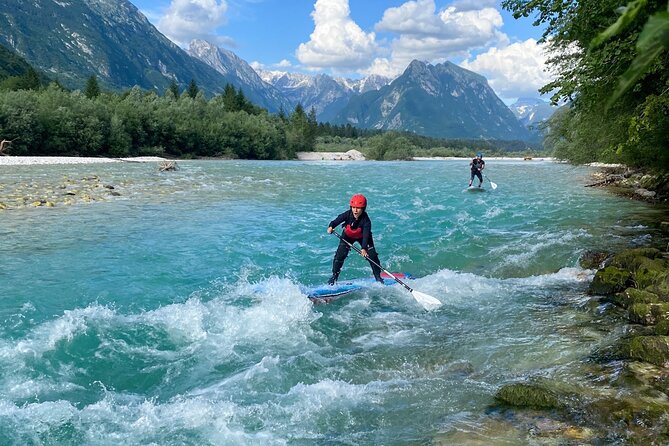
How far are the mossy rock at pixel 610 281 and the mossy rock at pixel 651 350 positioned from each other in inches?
150

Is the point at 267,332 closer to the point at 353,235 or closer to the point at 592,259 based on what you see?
the point at 353,235

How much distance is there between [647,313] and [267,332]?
7.55 m

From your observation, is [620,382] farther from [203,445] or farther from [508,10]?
[508,10]

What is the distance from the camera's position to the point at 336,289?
12.5 meters

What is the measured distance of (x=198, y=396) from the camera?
7531 millimetres

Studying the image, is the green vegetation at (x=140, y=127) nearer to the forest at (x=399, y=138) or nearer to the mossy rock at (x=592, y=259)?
the forest at (x=399, y=138)

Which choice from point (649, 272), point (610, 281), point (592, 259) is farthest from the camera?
point (592, 259)

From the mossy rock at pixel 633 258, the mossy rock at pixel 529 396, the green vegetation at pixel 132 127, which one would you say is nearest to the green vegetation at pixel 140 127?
the green vegetation at pixel 132 127

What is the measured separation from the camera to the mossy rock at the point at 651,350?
731 cm

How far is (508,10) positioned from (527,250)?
7.97 m

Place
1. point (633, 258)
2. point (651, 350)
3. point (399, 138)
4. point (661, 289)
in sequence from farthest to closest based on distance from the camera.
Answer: point (399, 138)
point (633, 258)
point (661, 289)
point (651, 350)

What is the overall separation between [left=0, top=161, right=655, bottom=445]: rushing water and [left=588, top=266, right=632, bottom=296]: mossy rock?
2.05ft

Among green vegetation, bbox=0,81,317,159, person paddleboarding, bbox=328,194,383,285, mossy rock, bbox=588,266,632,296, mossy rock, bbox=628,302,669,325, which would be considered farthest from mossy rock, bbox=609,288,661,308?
green vegetation, bbox=0,81,317,159

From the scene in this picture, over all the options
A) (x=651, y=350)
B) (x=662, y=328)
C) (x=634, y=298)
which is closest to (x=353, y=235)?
(x=634, y=298)
